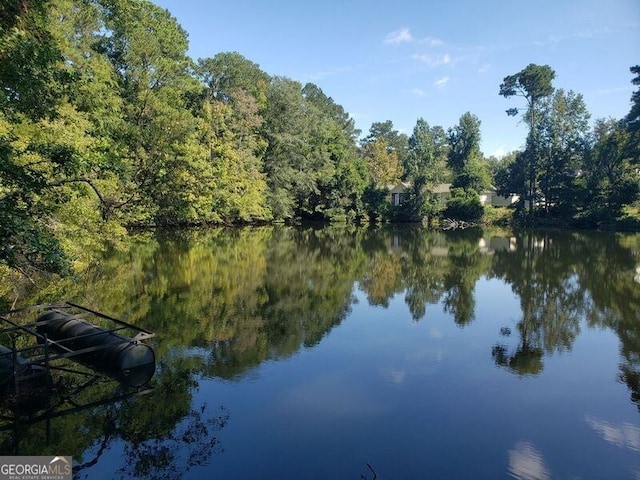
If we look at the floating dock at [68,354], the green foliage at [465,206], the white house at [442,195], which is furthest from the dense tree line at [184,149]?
the white house at [442,195]

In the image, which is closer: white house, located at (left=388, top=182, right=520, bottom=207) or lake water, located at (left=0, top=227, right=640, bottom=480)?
lake water, located at (left=0, top=227, right=640, bottom=480)

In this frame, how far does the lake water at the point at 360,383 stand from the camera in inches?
327

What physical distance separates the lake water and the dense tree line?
3.76m

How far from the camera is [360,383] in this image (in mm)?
11742

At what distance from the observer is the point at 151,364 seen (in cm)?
1160

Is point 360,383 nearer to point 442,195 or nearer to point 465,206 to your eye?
point 465,206

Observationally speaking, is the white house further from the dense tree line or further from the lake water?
the lake water

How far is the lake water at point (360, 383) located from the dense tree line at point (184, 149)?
376cm

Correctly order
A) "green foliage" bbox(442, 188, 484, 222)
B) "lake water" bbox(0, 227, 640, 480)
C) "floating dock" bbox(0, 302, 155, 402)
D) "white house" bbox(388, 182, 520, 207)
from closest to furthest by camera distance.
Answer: "lake water" bbox(0, 227, 640, 480) < "floating dock" bbox(0, 302, 155, 402) < "green foliage" bbox(442, 188, 484, 222) < "white house" bbox(388, 182, 520, 207)

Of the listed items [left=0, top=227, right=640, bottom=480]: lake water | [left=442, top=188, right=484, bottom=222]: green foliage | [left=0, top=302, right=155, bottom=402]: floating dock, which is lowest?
[left=0, top=227, right=640, bottom=480]: lake water

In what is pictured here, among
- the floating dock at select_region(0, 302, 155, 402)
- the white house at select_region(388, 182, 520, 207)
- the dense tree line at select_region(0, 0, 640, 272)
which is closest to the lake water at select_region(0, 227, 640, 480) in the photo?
the floating dock at select_region(0, 302, 155, 402)

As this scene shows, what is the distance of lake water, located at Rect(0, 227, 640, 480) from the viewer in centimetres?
831

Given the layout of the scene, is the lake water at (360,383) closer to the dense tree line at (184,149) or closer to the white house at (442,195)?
the dense tree line at (184,149)

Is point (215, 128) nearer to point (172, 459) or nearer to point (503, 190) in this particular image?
point (172, 459)
